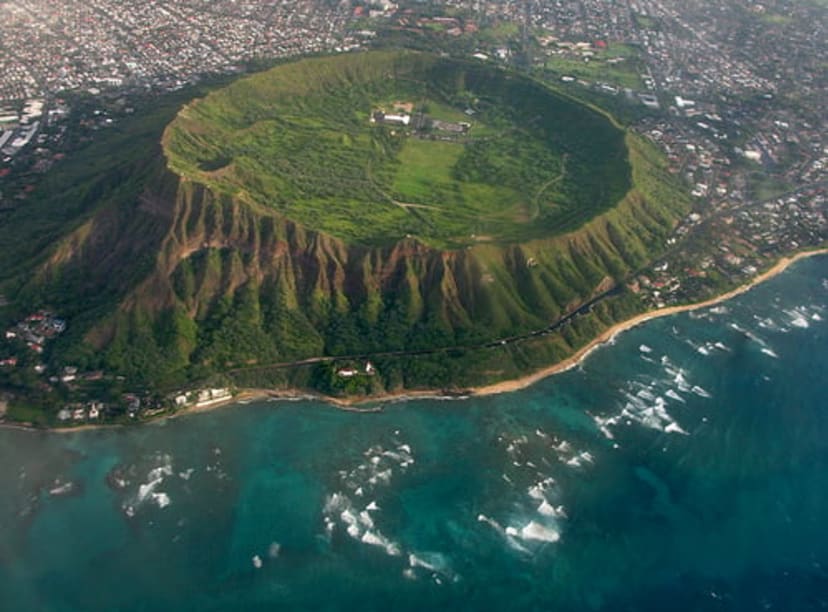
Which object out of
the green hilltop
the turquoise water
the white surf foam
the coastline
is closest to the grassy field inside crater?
the green hilltop

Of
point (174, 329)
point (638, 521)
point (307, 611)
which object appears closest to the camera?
point (307, 611)

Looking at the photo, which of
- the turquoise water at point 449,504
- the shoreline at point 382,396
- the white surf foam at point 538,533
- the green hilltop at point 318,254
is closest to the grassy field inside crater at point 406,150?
the green hilltop at point 318,254

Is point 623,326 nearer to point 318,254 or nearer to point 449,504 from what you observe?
point 449,504

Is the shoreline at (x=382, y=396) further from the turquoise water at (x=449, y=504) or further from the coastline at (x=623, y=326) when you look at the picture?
the turquoise water at (x=449, y=504)

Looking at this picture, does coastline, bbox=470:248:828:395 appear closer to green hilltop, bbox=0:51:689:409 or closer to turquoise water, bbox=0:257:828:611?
green hilltop, bbox=0:51:689:409

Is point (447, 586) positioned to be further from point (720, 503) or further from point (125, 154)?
point (125, 154)

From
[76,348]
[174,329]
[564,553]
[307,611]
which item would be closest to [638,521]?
[564,553]
